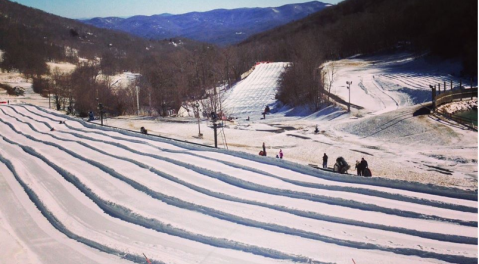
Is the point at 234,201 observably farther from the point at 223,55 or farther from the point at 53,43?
the point at 53,43

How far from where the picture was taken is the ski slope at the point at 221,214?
9.55 meters

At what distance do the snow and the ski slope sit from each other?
4 centimetres

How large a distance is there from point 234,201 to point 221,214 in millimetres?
1088

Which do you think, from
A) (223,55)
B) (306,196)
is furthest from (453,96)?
(223,55)

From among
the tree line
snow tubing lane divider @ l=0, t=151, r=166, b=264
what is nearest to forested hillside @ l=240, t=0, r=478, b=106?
the tree line

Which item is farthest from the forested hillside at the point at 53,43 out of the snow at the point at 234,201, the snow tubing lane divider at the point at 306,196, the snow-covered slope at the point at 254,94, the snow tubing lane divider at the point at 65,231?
the snow tubing lane divider at the point at 306,196

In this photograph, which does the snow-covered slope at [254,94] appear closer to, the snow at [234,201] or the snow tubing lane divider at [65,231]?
the snow at [234,201]

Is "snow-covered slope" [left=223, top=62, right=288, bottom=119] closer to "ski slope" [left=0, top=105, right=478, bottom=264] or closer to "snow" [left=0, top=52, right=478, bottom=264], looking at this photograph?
"snow" [left=0, top=52, right=478, bottom=264]

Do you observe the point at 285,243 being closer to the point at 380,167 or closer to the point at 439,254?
the point at 439,254

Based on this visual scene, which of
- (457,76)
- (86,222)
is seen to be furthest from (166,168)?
(457,76)

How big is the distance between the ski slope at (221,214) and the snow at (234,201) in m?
0.04

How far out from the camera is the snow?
9672mm

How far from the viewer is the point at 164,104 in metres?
42.0

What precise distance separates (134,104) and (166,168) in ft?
96.2
